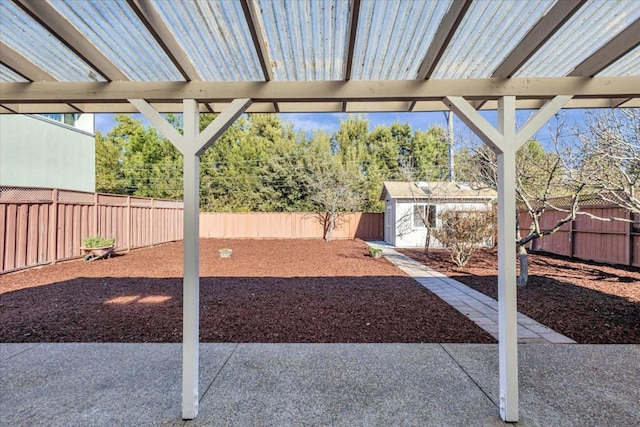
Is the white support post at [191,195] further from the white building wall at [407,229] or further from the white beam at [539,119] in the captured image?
the white building wall at [407,229]

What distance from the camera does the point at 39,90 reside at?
2.50 m

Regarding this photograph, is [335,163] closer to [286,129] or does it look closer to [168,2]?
[286,129]

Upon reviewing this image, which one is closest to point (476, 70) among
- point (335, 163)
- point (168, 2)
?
point (168, 2)

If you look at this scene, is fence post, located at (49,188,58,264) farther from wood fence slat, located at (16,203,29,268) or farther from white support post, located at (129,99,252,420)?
white support post, located at (129,99,252,420)

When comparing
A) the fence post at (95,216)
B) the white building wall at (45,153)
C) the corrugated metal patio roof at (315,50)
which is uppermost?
the white building wall at (45,153)

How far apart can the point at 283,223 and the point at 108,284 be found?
12363 mm

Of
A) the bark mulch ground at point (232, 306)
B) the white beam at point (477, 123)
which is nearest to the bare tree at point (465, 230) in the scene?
the bark mulch ground at point (232, 306)

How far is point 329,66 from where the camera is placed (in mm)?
2439

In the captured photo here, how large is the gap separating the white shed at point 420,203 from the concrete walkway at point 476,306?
17.6 ft

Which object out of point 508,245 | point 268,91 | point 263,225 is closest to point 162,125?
point 268,91

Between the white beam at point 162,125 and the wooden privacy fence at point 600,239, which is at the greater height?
the white beam at point 162,125

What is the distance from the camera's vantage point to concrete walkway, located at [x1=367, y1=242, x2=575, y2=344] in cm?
384

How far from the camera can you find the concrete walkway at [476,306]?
3.84 metres

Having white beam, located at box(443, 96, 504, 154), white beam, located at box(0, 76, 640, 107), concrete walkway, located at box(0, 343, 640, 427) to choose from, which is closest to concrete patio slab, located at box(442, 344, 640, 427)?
concrete walkway, located at box(0, 343, 640, 427)
